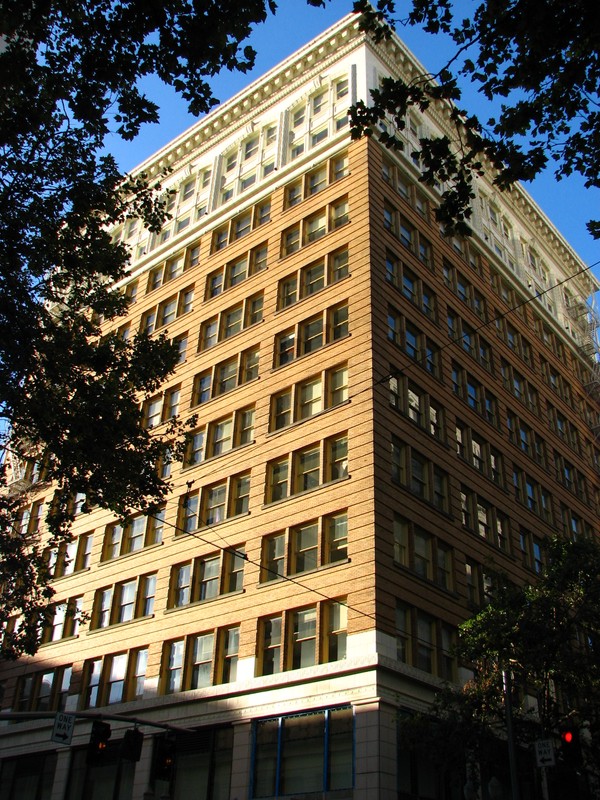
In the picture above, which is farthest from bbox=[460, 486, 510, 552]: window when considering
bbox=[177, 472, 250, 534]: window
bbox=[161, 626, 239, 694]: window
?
bbox=[161, 626, 239, 694]: window

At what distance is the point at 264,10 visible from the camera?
1523cm

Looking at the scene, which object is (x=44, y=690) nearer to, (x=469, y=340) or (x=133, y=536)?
(x=133, y=536)

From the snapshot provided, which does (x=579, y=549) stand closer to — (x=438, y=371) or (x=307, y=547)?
(x=307, y=547)

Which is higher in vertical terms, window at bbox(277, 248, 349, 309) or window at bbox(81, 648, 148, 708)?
window at bbox(277, 248, 349, 309)

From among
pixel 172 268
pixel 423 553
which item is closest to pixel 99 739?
pixel 423 553

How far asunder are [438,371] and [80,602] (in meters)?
21.3

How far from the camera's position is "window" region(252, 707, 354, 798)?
91.3ft

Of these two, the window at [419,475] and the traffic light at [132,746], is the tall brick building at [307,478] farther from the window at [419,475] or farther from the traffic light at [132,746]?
the traffic light at [132,746]

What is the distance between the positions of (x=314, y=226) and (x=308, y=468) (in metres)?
14.5

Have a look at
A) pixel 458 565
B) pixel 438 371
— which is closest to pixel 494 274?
pixel 438 371

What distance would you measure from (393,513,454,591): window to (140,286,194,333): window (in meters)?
20.7

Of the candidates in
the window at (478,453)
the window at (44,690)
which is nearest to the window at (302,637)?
the window at (478,453)

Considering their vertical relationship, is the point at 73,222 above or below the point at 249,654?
above

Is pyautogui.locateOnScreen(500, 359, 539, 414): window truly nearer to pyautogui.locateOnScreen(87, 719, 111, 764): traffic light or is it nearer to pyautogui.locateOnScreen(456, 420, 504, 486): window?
pyautogui.locateOnScreen(456, 420, 504, 486): window
